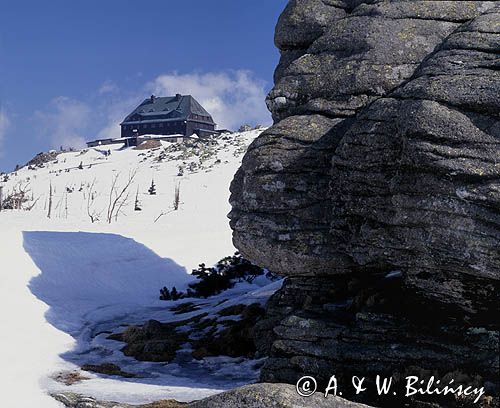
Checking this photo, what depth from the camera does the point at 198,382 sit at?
15094mm

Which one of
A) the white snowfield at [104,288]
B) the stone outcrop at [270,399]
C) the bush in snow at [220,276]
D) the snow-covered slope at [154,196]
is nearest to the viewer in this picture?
the stone outcrop at [270,399]

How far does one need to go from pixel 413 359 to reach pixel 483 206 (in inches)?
133

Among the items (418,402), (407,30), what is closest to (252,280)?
(407,30)

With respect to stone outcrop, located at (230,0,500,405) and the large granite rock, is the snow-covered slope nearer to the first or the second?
stone outcrop, located at (230,0,500,405)

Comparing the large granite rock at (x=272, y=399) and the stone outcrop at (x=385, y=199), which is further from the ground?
the stone outcrop at (x=385, y=199)

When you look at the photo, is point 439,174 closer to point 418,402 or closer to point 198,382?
point 418,402

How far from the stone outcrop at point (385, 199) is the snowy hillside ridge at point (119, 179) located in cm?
2824

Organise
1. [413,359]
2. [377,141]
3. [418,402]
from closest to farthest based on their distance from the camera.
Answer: [418,402] → [413,359] → [377,141]

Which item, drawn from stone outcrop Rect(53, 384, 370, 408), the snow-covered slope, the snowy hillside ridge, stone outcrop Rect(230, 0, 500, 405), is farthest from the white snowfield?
stone outcrop Rect(230, 0, 500, 405)

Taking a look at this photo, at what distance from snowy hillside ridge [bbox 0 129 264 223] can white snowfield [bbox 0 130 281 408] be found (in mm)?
432

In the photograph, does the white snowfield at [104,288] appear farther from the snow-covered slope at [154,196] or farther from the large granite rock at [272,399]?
the large granite rock at [272,399]

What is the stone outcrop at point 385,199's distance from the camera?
1115cm

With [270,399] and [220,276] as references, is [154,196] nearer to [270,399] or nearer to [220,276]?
[220,276]

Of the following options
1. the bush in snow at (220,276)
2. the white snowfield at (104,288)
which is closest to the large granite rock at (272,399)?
the white snowfield at (104,288)
